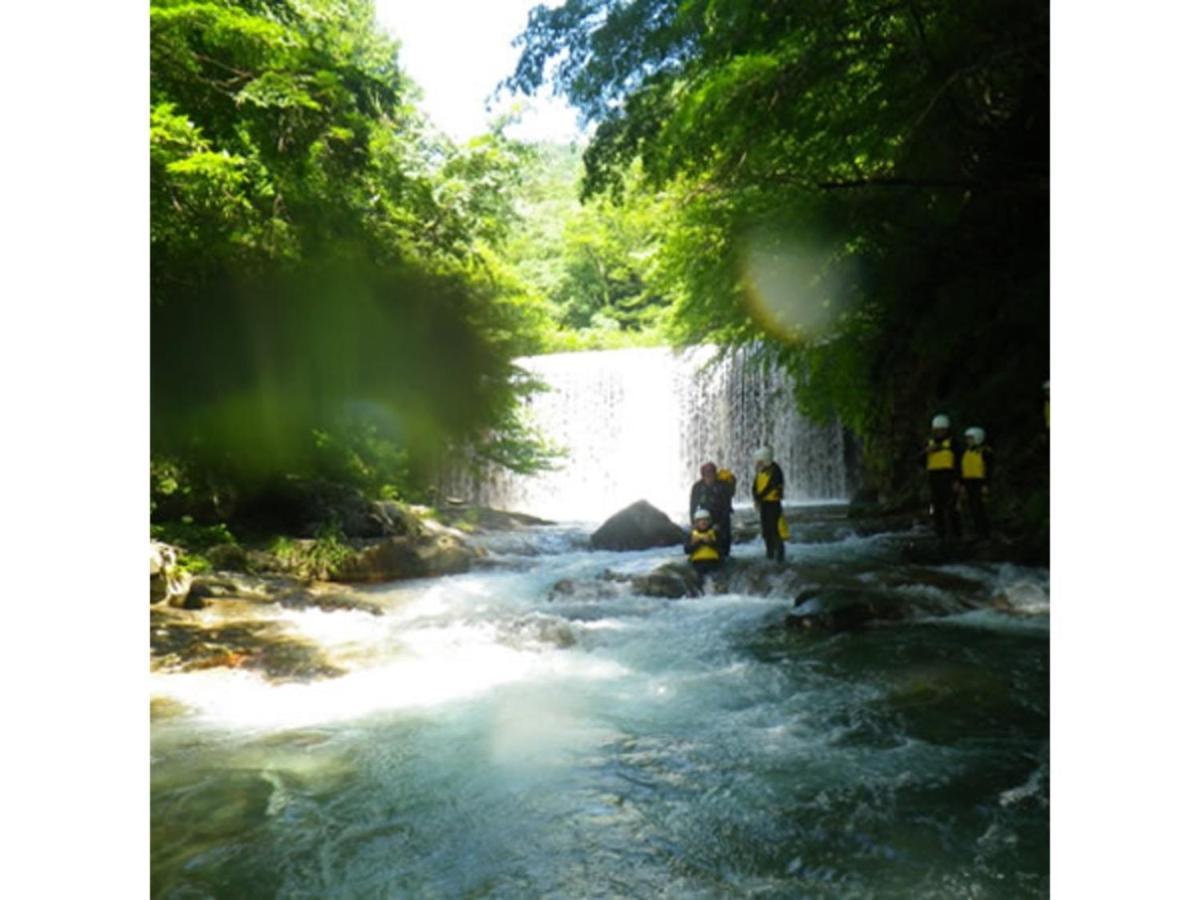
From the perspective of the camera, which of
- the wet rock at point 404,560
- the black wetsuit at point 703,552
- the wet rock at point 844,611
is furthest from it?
the wet rock at point 404,560

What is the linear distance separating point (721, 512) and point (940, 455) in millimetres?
2731

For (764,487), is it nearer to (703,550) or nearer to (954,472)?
(703,550)

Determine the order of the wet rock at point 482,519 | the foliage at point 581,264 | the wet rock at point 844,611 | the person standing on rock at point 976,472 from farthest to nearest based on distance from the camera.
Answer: the foliage at point 581,264
the wet rock at point 482,519
the person standing on rock at point 976,472
the wet rock at point 844,611

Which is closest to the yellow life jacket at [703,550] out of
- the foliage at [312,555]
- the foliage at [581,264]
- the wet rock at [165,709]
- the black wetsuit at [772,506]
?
the black wetsuit at [772,506]

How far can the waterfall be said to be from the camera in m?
19.3

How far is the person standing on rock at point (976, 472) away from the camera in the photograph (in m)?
9.32

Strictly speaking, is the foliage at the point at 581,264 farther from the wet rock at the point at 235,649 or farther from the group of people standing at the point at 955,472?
the wet rock at the point at 235,649

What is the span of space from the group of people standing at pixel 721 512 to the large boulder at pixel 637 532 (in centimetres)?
311

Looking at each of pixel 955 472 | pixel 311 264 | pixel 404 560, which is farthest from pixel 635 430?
pixel 311 264

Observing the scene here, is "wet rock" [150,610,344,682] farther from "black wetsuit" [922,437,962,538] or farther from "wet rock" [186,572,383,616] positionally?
"black wetsuit" [922,437,962,538]

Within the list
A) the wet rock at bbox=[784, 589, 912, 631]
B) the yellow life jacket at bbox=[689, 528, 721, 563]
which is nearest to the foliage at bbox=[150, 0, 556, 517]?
the yellow life jacket at bbox=[689, 528, 721, 563]

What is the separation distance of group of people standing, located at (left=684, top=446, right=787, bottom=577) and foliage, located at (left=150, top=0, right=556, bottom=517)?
5137 millimetres

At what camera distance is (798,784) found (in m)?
3.59
